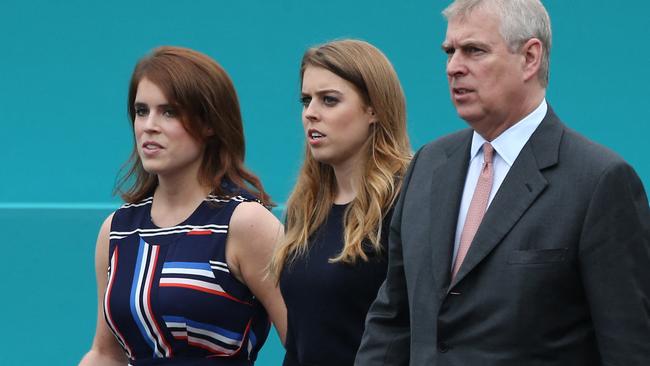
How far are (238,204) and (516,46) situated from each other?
52.3 inches

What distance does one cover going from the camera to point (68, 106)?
5.88 meters

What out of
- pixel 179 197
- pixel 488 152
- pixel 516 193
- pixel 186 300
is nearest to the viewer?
pixel 516 193

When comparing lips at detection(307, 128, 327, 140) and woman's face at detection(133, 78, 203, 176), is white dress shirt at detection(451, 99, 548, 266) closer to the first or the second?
lips at detection(307, 128, 327, 140)

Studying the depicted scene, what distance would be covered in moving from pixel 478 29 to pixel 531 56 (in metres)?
0.12

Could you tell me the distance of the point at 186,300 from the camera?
12.4 ft

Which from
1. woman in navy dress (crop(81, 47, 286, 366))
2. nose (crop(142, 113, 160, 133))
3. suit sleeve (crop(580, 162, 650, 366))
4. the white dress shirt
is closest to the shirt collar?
the white dress shirt

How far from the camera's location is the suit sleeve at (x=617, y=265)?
8.66 feet

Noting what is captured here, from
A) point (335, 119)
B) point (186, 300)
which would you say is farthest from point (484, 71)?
point (186, 300)

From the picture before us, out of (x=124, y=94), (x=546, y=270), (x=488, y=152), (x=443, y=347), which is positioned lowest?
(x=443, y=347)

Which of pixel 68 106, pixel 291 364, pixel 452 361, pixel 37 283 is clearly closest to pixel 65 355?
pixel 37 283

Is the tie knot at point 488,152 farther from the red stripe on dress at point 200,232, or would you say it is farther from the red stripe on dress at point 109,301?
the red stripe on dress at point 109,301

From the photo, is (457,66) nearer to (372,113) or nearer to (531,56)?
(531,56)

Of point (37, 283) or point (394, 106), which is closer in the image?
point (394, 106)

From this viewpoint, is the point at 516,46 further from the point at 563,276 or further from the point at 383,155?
the point at 383,155
